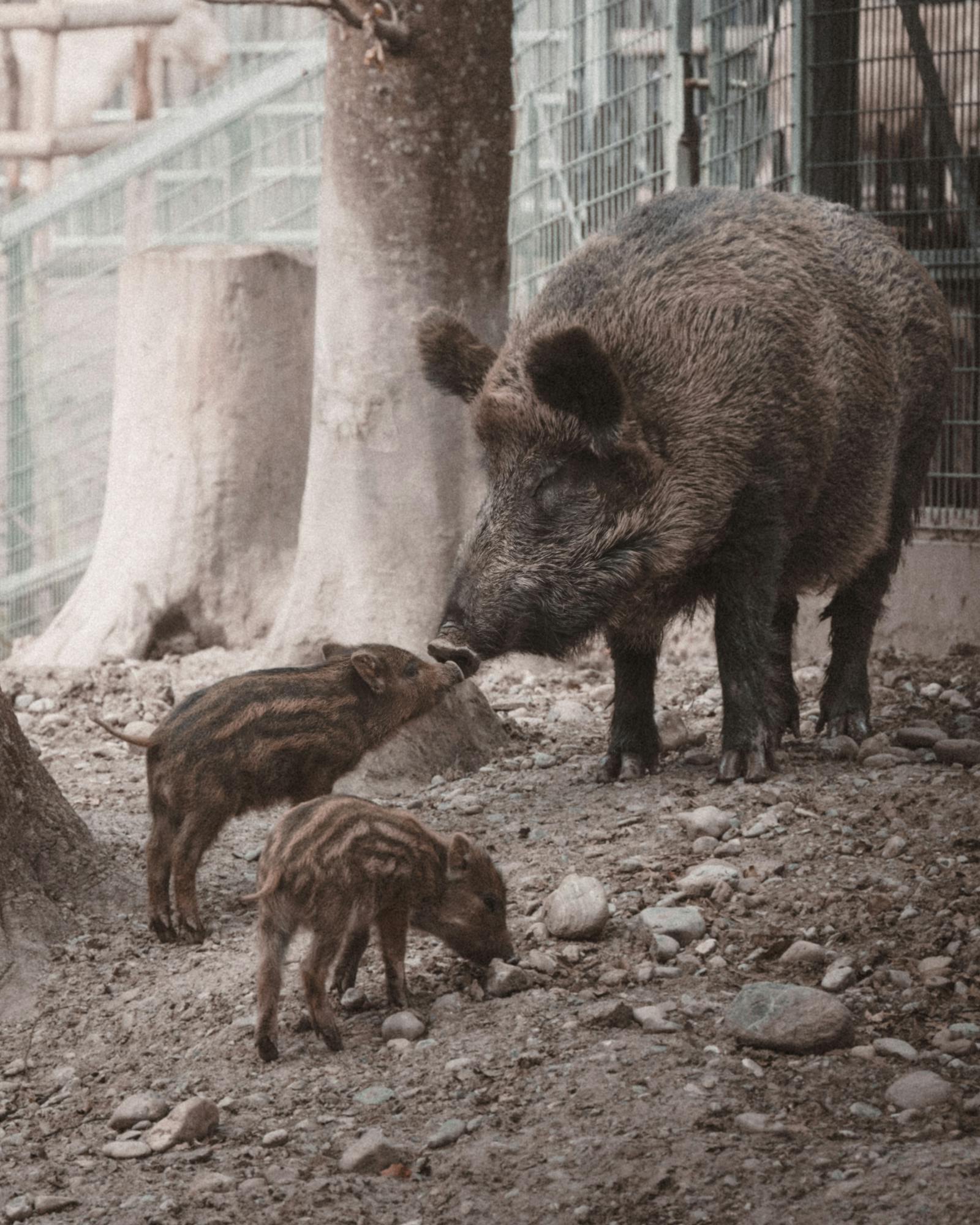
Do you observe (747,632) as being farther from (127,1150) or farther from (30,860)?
(127,1150)

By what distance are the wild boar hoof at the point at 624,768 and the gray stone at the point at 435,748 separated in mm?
588

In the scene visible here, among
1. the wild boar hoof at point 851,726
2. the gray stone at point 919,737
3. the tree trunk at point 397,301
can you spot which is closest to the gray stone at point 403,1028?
the gray stone at point 919,737

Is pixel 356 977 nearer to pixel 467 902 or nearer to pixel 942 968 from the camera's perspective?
pixel 467 902

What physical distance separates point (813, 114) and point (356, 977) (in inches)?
207

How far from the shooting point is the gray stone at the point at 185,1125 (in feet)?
11.5

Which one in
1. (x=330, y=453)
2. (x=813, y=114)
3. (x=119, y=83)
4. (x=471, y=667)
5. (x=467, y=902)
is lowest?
(x=467, y=902)

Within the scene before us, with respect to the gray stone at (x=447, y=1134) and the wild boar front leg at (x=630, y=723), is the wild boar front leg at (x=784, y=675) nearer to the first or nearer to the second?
the wild boar front leg at (x=630, y=723)

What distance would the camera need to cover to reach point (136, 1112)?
144 inches

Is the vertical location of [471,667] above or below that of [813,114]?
below

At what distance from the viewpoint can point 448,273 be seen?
6.87 metres

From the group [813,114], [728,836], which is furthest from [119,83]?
[728,836]

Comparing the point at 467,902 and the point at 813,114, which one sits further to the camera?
the point at 813,114

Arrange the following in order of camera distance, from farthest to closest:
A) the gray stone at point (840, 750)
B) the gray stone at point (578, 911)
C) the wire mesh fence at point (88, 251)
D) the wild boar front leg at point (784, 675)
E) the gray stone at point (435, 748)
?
the wire mesh fence at point (88, 251), the gray stone at point (435, 748), the gray stone at point (840, 750), the wild boar front leg at point (784, 675), the gray stone at point (578, 911)

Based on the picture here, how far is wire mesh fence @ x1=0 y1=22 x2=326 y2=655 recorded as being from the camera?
A: 34.8 feet
